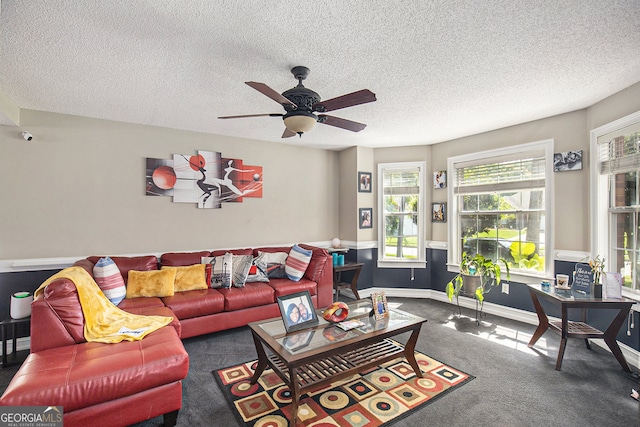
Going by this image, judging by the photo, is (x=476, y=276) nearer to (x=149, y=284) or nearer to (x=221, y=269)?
(x=221, y=269)

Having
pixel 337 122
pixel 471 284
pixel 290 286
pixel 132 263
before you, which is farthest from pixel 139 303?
pixel 471 284

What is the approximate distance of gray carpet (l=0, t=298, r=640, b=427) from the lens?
2074mm

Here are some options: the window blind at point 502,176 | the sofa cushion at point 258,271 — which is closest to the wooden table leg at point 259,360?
the sofa cushion at point 258,271

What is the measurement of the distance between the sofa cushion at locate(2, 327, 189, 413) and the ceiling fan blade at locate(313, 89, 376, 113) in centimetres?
210

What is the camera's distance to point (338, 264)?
4.95 metres

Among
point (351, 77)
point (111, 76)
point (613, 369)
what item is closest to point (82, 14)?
point (111, 76)

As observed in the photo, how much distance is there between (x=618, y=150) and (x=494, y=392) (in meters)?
2.71

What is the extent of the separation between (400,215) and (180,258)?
3.57 m

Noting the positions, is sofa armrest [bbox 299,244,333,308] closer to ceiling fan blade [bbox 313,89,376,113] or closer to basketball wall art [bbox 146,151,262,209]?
basketball wall art [bbox 146,151,262,209]

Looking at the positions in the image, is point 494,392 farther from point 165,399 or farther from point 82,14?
point 82,14

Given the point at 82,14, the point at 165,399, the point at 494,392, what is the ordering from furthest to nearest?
the point at 494,392 → the point at 165,399 → the point at 82,14

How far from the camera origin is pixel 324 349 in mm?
2102

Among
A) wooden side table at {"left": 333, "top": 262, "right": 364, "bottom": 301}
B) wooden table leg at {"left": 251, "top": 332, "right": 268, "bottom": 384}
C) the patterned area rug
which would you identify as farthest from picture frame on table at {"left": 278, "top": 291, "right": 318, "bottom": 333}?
wooden side table at {"left": 333, "top": 262, "right": 364, "bottom": 301}

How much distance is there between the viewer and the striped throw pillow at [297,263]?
4168 mm
